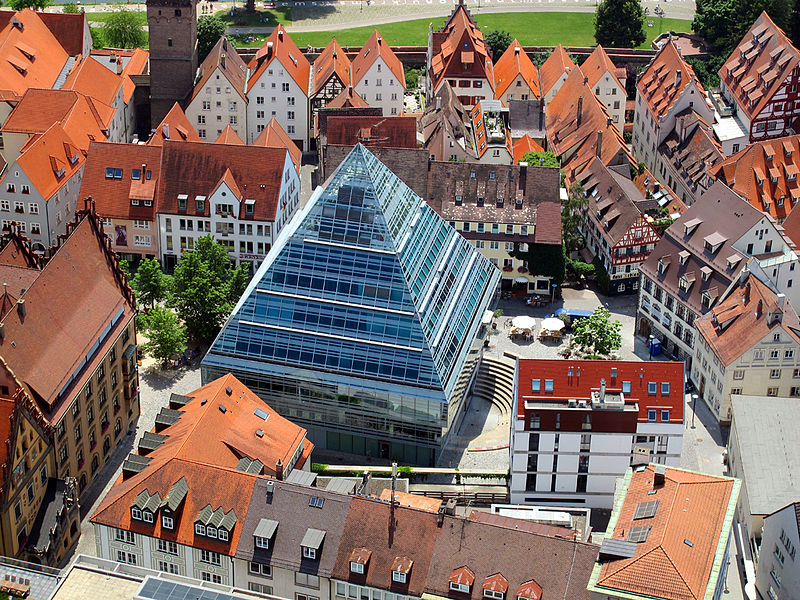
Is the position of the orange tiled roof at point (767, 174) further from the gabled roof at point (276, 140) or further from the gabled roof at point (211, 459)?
the gabled roof at point (211, 459)

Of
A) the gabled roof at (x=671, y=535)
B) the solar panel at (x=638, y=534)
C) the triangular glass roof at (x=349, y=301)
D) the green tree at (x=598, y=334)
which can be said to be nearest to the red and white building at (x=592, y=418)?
the triangular glass roof at (x=349, y=301)

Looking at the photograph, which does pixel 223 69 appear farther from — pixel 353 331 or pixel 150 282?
pixel 353 331

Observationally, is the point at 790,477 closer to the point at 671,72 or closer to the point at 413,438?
the point at 413,438

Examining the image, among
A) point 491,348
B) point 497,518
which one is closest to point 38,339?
point 497,518

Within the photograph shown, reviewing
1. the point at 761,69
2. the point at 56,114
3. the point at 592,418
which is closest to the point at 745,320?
the point at 592,418

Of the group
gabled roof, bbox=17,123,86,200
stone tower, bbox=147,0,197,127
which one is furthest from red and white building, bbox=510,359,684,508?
stone tower, bbox=147,0,197,127

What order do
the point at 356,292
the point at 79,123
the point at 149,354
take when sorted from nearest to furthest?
the point at 356,292 < the point at 149,354 < the point at 79,123
